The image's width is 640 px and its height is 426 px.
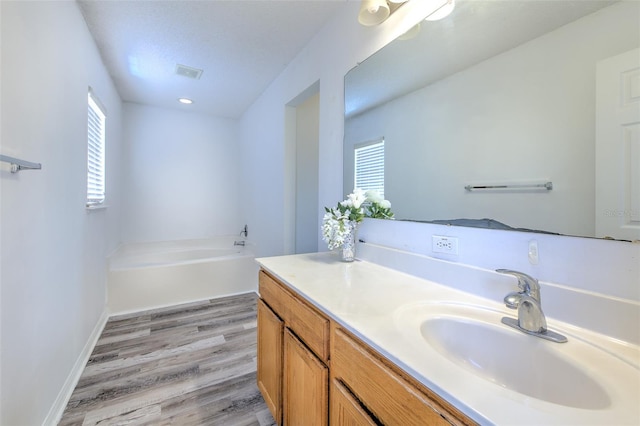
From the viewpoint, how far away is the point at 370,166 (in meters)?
1.56

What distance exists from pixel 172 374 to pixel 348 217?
1.62m

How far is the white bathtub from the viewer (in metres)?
2.76

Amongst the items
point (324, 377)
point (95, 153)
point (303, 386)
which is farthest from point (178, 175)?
point (324, 377)

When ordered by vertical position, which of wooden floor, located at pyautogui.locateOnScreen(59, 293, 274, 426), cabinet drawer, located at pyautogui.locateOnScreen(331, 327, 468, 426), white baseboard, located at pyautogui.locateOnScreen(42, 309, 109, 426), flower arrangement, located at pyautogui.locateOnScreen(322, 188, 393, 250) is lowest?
wooden floor, located at pyautogui.locateOnScreen(59, 293, 274, 426)

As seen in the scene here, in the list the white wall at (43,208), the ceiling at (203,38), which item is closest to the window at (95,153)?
the white wall at (43,208)

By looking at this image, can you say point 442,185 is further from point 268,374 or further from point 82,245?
point 82,245

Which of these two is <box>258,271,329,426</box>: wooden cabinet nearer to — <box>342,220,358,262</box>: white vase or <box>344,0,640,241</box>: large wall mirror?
<box>342,220,358,262</box>: white vase

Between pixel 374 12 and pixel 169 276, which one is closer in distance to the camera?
pixel 374 12

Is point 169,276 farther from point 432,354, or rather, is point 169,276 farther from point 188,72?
point 432,354

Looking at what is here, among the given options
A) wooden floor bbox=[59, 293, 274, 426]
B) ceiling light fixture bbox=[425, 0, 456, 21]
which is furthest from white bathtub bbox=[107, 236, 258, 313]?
ceiling light fixture bbox=[425, 0, 456, 21]

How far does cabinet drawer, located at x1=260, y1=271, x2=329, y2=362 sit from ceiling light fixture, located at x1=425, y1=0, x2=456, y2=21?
137 centimetres

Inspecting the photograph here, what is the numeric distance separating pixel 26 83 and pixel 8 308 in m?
0.94

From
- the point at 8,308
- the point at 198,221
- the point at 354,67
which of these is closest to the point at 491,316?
the point at 354,67

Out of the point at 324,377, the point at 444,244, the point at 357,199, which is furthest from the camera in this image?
the point at 357,199
